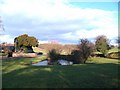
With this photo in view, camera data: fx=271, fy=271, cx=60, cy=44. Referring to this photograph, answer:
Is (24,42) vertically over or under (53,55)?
over

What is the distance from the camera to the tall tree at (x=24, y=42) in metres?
61.6

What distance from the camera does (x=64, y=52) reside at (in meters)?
42.8

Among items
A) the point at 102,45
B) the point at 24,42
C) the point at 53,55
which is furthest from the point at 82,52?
the point at 24,42

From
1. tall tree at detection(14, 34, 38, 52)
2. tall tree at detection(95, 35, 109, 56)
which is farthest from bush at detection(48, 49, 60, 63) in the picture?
tall tree at detection(14, 34, 38, 52)

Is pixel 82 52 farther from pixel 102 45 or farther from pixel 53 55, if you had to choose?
pixel 102 45

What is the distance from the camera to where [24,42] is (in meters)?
61.8

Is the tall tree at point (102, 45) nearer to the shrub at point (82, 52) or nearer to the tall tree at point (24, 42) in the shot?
the shrub at point (82, 52)

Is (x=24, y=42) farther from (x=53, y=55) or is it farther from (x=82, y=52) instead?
(x=82, y=52)

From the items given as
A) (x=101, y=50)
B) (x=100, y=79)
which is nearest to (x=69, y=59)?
(x=101, y=50)

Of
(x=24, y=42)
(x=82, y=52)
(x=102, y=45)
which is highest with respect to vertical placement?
(x=24, y=42)

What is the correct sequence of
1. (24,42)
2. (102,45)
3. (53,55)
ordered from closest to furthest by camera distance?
1. (53,55)
2. (102,45)
3. (24,42)

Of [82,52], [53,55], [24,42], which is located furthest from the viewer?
[24,42]

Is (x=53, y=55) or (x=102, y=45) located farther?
(x=102, y=45)

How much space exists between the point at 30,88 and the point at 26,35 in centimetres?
5105
